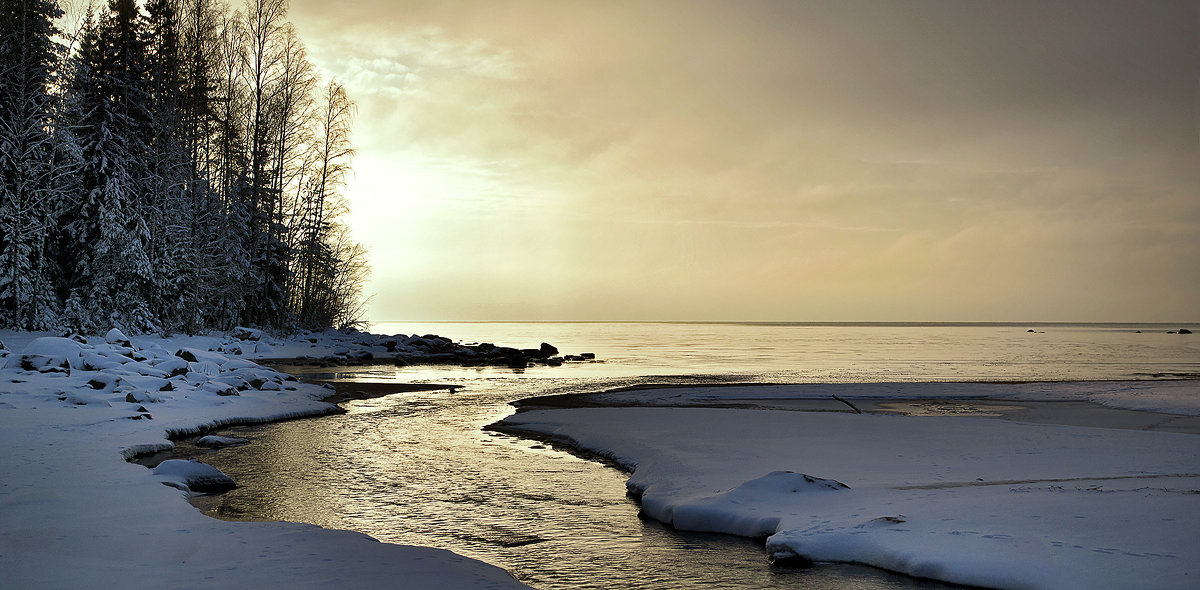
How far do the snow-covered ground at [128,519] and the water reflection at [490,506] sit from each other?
2.54ft

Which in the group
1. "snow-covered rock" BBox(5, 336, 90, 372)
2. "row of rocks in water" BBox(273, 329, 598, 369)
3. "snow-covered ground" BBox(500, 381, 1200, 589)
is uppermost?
"snow-covered rock" BBox(5, 336, 90, 372)

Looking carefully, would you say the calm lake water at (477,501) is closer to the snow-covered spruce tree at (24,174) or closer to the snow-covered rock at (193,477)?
the snow-covered rock at (193,477)

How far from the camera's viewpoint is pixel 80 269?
29.0 metres

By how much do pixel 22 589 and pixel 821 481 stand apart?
7.82m

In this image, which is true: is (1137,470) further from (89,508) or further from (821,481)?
(89,508)

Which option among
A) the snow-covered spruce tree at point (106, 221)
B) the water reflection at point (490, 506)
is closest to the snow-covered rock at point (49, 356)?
the water reflection at point (490, 506)

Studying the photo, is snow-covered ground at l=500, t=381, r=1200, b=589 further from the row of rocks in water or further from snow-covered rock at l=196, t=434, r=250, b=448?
the row of rocks in water

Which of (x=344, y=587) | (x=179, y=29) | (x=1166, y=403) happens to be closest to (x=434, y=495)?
(x=344, y=587)

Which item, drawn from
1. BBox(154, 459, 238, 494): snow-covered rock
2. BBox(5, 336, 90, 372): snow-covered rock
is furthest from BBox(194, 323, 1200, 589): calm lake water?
BBox(5, 336, 90, 372): snow-covered rock

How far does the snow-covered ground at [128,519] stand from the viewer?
567cm

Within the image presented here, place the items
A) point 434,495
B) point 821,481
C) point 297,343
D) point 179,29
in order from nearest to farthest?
point 821,481 < point 434,495 < point 179,29 < point 297,343

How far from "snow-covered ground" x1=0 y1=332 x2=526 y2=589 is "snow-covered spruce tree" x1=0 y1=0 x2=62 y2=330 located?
12396 millimetres

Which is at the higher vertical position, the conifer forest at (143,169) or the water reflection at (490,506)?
the conifer forest at (143,169)

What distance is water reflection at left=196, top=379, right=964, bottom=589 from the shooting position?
670 centimetres
